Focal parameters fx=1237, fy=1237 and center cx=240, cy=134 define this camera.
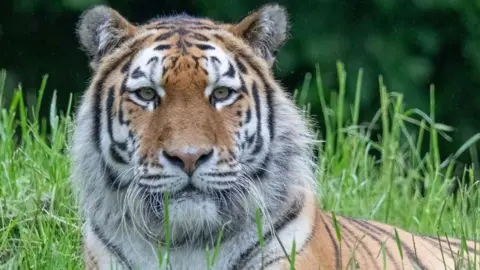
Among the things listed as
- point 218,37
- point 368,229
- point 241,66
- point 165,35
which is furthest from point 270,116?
point 368,229

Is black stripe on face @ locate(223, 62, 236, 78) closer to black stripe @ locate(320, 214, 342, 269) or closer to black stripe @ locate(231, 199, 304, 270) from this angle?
black stripe @ locate(231, 199, 304, 270)

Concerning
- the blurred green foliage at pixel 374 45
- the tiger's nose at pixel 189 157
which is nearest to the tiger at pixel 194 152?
the tiger's nose at pixel 189 157

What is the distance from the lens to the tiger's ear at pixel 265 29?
3.63 m

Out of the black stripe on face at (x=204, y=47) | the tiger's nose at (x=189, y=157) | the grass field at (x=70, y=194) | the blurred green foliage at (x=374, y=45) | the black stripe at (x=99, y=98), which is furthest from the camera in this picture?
the blurred green foliage at (x=374, y=45)

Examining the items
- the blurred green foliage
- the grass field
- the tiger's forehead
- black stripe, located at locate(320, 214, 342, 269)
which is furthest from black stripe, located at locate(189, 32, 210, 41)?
the blurred green foliage

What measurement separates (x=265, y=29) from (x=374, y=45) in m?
4.79

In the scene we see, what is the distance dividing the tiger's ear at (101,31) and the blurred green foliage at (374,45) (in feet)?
13.9

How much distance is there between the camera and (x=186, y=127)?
326 cm

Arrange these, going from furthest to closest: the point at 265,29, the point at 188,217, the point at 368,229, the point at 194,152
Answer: the point at 368,229 → the point at 265,29 → the point at 188,217 → the point at 194,152

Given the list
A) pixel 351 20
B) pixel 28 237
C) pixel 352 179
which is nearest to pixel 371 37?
pixel 351 20

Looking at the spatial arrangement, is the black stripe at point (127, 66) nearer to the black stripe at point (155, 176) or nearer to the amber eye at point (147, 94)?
the amber eye at point (147, 94)

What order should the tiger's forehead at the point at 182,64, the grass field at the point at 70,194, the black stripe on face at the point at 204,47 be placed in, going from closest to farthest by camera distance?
the tiger's forehead at the point at 182,64, the black stripe on face at the point at 204,47, the grass field at the point at 70,194

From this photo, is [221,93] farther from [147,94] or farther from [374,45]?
[374,45]

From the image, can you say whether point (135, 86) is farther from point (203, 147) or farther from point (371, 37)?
point (371, 37)
